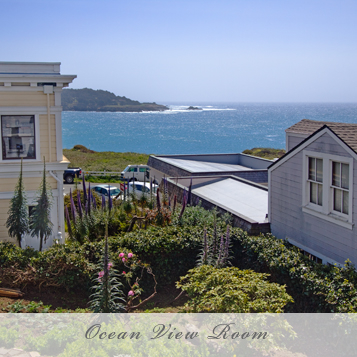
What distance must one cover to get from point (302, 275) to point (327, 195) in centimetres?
225

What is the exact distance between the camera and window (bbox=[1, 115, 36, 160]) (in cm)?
1228

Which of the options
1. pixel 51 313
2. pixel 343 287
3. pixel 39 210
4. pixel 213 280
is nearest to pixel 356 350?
pixel 343 287

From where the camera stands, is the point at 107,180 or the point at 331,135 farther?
the point at 107,180

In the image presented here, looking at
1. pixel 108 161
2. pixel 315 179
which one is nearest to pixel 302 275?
pixel 315 179

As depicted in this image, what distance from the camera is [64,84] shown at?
12430mm

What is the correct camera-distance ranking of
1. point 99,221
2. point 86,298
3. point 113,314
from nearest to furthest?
point 113,314, point 86,298, point 99,221

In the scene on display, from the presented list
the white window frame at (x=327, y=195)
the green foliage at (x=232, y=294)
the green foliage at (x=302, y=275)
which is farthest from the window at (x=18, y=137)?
the white window frame at (x=327, y=195)

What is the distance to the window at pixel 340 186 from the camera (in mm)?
9453

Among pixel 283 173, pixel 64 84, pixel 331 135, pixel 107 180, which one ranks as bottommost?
pixel 107 180

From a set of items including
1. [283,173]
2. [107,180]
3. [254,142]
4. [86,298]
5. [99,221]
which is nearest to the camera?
[86,298]

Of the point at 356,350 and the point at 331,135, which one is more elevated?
the point at 331,135

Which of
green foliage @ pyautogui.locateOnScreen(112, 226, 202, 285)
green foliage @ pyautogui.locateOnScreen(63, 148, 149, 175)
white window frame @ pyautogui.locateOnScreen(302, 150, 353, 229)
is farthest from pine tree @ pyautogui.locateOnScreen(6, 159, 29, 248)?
green foliage @ pyautogui.locateOnScreen(63, 148, 149, 175)

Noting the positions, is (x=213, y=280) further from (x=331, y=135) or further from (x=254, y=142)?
(x=254, y=142)

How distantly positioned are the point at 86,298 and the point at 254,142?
119302 mm
